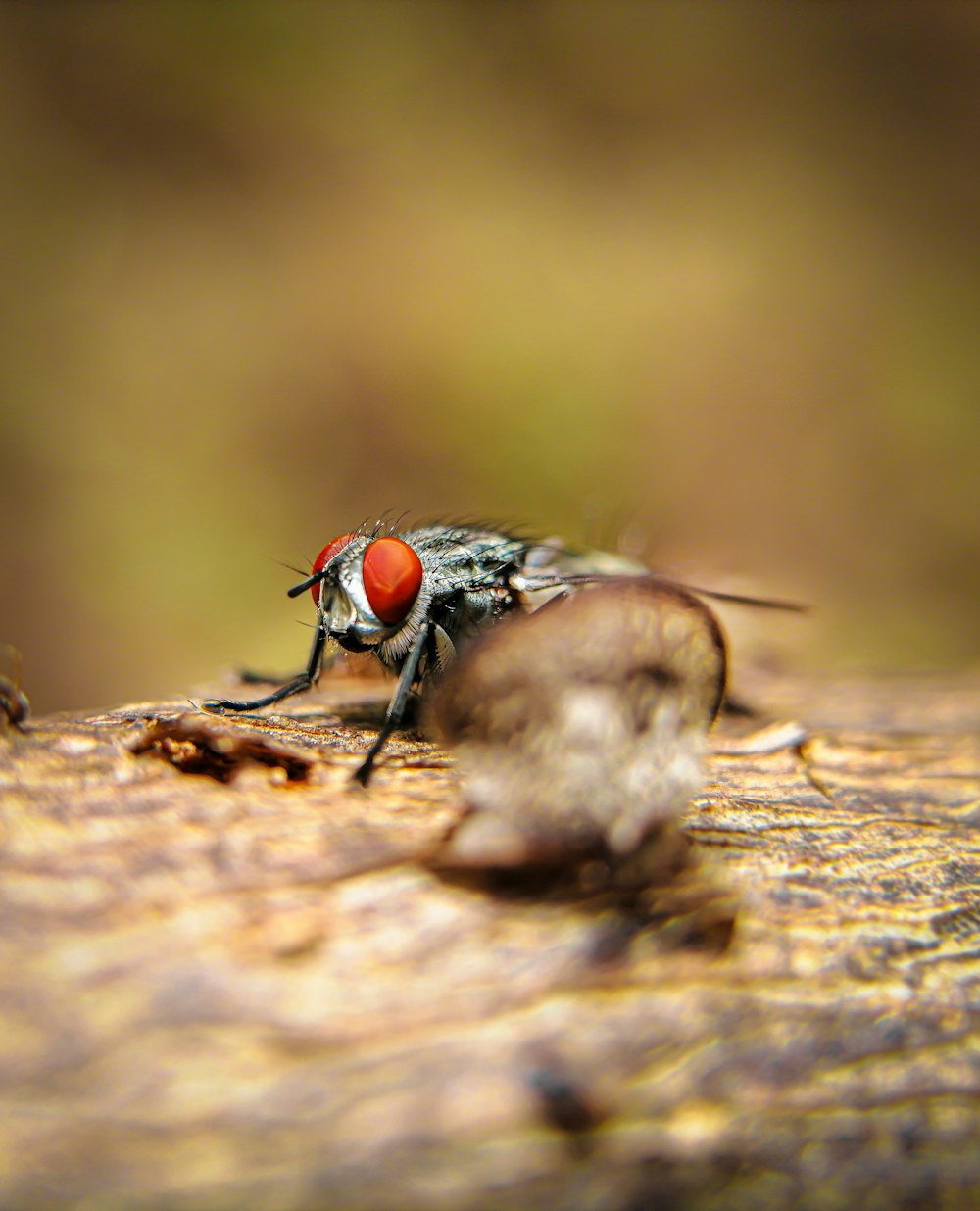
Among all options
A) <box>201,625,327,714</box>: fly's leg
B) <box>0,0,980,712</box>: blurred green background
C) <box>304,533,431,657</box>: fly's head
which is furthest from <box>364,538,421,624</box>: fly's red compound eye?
<box>0,0,980,712</box>: blurred green background

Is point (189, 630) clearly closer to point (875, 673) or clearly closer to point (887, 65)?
point (875, 673)

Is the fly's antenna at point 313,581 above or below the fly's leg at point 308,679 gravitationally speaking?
above

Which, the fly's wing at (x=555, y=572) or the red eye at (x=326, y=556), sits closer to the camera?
the red eye at (x=326, y=556)

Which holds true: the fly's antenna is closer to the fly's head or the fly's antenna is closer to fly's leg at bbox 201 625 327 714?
the fly's head

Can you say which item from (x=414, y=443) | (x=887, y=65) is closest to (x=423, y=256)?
(x=414, y=443)

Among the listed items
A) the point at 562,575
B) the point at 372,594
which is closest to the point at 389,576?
the point at 372,594

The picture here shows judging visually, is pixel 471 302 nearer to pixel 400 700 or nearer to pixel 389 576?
pixel 389 576

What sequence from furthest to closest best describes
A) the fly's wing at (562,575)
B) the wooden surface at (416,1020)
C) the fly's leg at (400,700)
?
the fly's wing at (562,575), the fly's leg at (400,700), the wooden surface at (416,1020)

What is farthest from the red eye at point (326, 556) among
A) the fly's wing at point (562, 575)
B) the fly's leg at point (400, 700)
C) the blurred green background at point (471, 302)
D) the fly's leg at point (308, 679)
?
the blurred green background at point (471, 302)

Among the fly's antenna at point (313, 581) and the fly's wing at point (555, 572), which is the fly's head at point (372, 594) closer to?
the fly's antenna at point (313, 581)
